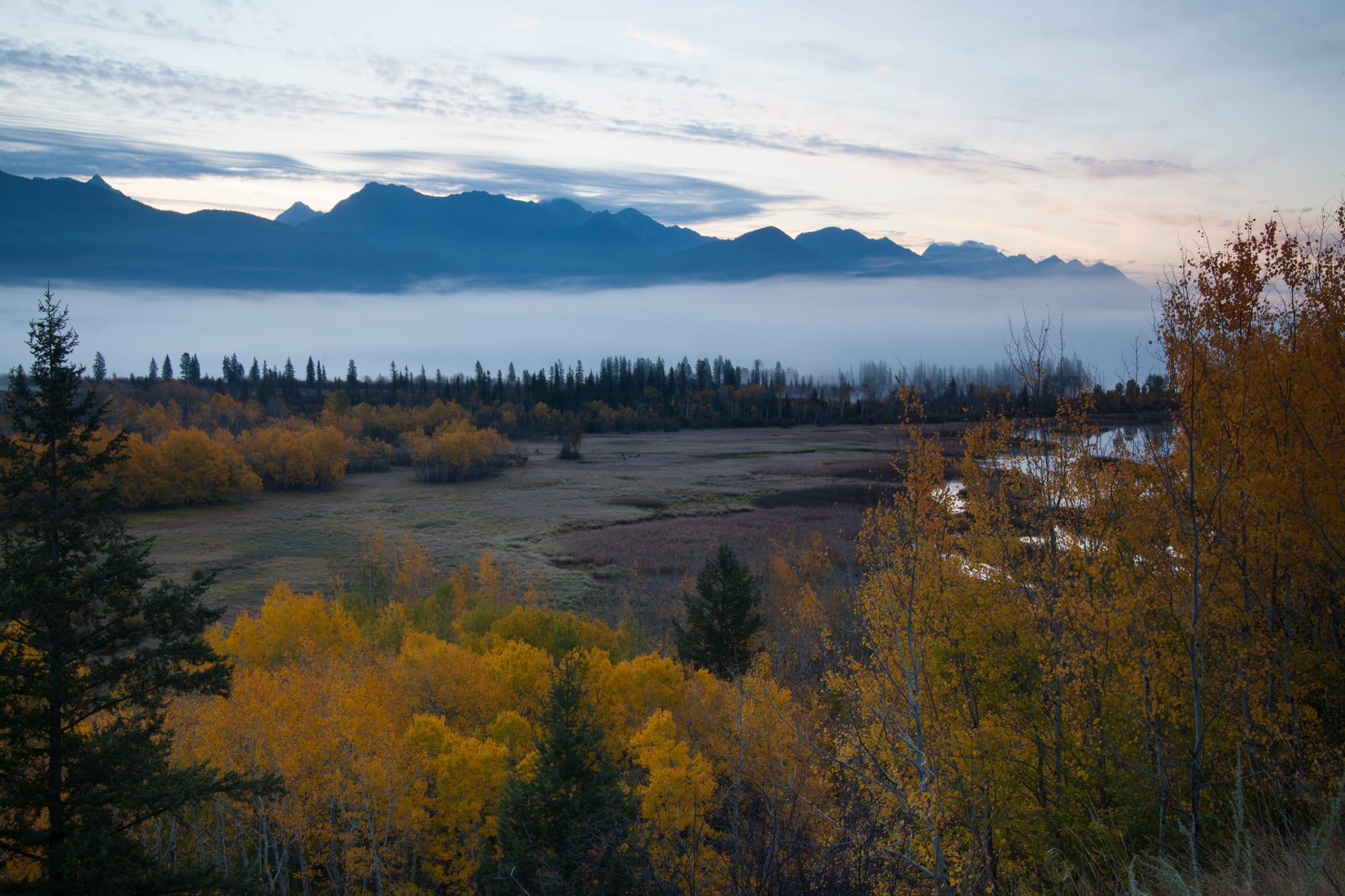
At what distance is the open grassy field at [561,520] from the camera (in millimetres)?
57094

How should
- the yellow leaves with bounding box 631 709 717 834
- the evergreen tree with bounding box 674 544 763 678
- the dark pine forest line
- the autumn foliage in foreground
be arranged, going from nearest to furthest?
the autumn foliage in foreground < the yellow leaves with bounding box 631 709 717 834 < the evergreen tree with bounding box 674 544 763 678 < the dark pine forest line

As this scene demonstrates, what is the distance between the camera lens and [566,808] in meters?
16.8

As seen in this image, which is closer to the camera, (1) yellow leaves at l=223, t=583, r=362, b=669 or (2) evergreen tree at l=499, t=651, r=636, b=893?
(2) evergreen tree at l=499, t=651, r=636, b=893

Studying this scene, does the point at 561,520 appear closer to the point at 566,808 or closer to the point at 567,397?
the point at 566,808

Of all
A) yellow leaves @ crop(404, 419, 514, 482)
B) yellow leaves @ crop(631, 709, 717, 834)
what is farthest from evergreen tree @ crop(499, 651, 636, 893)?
yellow leaves @ crop(404, 419, 514, 482)

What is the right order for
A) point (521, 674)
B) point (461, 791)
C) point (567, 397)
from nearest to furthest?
1. point (461, 791)
2. point (521, 674)
3. point (567, 397)

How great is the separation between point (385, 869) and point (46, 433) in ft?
50.9

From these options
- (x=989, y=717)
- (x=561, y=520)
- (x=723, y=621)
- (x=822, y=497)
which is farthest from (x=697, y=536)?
(x=989, y=717)

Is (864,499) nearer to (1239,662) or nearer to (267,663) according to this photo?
(267,663)

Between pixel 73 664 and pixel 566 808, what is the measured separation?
399 inches

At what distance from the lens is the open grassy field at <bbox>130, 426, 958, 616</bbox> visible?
57.1 m

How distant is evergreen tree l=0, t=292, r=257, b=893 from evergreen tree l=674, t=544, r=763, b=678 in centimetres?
2148

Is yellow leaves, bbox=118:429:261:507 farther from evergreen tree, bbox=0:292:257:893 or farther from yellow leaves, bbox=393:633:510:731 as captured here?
evergreen tree, bbox=0:292:257:893

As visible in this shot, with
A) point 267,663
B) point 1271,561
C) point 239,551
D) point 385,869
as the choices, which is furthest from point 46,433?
point 239,551
